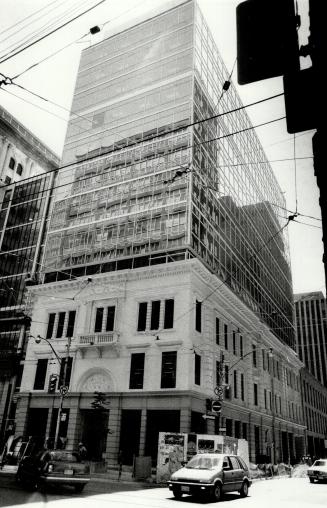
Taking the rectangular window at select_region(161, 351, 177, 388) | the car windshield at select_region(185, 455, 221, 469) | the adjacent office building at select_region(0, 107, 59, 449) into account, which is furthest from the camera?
the adjacent office building at select_region(0, 107, 59, 449)

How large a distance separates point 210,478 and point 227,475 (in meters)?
1.33

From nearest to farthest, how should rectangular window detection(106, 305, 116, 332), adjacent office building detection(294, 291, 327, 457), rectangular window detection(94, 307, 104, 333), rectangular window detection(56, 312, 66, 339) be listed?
1. rectangular window detection(106, 305, 116, 332)
2. rectangular window detection(94, 307, 104, 333)
3. rectangular window detection(56, 312, 66, 339)
4. adjacent office building detection(294, 291, 327, 457)

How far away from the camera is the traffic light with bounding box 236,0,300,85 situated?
3291 millimetres

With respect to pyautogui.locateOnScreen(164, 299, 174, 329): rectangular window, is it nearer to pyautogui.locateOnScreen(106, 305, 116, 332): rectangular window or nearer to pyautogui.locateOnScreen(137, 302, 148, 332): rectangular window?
pyautogui.locateOnScreen(137, 302, 148, 332): rectangular window

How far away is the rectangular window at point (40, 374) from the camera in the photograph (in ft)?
115

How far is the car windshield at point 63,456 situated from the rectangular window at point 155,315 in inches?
671

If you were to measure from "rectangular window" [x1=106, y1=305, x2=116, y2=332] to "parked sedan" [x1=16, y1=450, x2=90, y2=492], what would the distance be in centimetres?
1858

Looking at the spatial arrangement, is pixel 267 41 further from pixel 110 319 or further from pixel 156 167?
pixel 156 167

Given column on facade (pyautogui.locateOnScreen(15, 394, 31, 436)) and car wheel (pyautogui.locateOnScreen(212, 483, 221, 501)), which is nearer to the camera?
car wheel (pyautogui.locateOnScreen(212, 483, 221, 501))

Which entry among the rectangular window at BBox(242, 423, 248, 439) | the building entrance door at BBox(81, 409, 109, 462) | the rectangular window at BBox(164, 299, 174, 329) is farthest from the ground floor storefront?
the rectangular window at BBox(164, 299, 174, 329)

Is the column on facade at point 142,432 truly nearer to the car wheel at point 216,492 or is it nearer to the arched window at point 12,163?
the car wheel at point 216,492

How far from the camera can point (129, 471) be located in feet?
89.6

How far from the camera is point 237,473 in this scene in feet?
54.2

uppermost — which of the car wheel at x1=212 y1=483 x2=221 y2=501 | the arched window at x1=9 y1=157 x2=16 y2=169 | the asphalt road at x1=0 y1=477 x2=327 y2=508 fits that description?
the arched window at x1=9 y1=157 x2=16 y2=169
